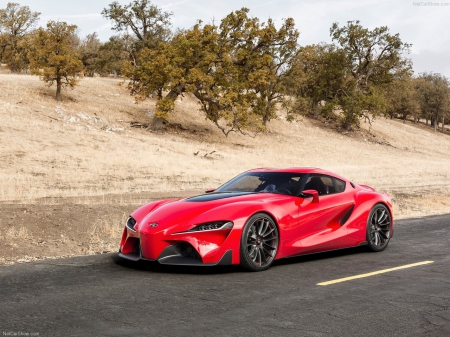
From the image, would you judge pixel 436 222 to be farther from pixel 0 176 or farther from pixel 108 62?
pixel 108 62

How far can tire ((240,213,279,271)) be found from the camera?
23.4 ft

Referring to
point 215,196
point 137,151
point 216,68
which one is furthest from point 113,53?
point 215,196

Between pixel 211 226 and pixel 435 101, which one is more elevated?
pixel 435 101

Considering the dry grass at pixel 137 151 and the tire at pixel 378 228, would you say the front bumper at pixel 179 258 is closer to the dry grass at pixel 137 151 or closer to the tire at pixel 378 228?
the tire at pixel 378 228

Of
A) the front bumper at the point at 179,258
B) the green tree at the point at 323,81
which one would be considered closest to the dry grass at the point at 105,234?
the front bumper at the point at 179,258

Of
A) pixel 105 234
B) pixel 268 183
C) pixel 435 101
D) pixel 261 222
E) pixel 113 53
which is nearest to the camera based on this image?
pixel 261 222

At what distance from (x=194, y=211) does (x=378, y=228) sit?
143 inches

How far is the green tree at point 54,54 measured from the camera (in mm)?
48531

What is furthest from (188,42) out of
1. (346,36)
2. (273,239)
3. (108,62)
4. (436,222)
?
(273,239)

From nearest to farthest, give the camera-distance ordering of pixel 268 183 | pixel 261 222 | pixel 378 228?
pixel 261 222 < pixel 268 183 < pixel 378 228

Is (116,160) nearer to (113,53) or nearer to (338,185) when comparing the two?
(338,185)

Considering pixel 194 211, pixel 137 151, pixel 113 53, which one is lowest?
pixel 137 151

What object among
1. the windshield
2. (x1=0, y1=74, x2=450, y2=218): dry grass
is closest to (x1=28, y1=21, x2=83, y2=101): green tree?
(x1=0, y1=74, x2=450, y2=218): dry grass

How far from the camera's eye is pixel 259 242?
289 inches
